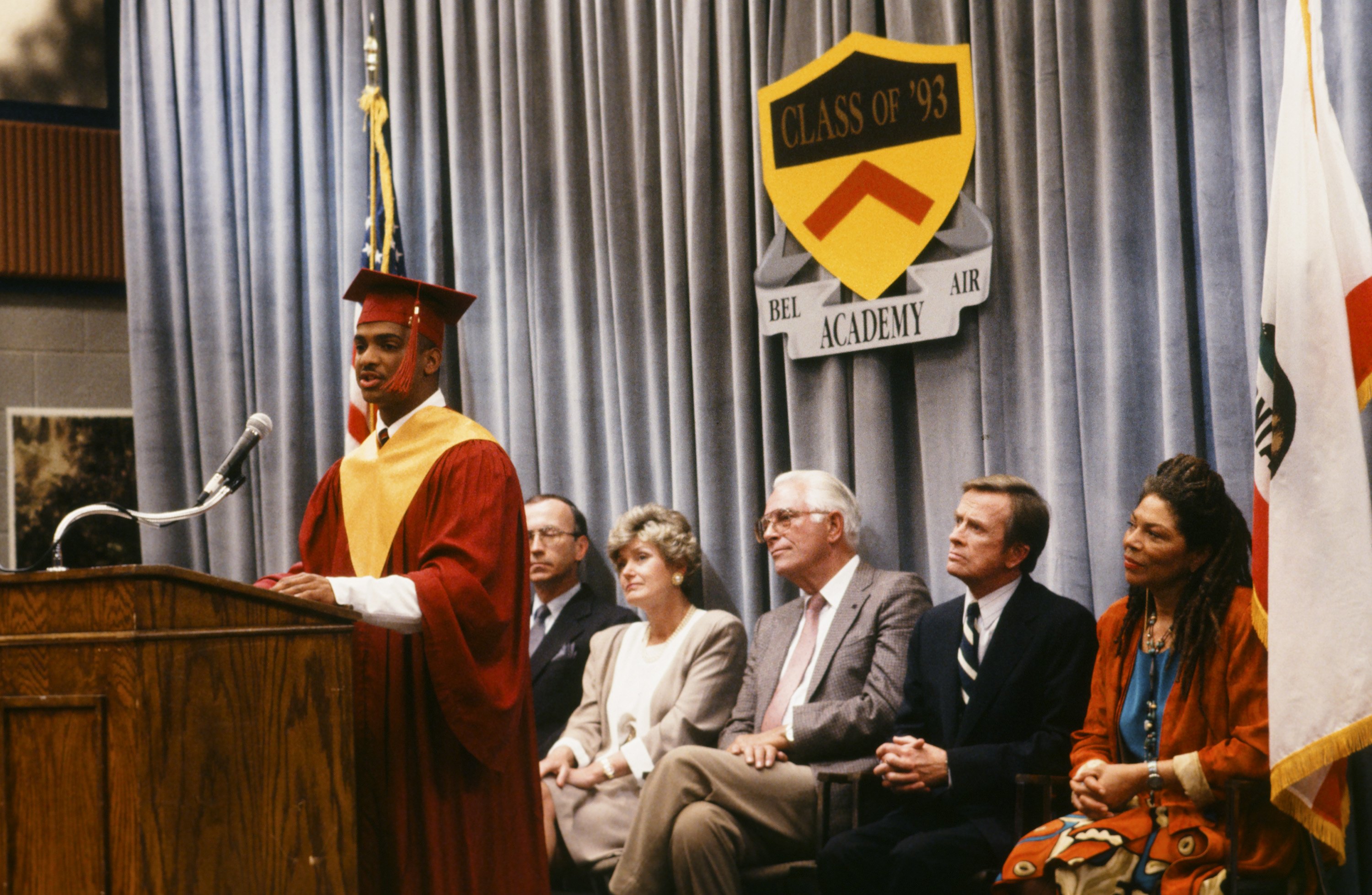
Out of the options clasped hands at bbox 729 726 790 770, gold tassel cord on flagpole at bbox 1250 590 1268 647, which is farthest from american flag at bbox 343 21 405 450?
gold tassel cord on flagpole at bbox 1250 590 1268 647

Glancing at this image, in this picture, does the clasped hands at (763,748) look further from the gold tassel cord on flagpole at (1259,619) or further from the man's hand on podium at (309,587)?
the man's hand on podium at (309,587)

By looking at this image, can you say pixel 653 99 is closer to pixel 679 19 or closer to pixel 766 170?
pixel 679 19

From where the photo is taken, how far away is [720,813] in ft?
12.0

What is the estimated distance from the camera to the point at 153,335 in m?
6.05

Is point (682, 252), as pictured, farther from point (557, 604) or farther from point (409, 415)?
point (409, 415)

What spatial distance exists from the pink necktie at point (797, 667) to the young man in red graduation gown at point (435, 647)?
125 centimetres

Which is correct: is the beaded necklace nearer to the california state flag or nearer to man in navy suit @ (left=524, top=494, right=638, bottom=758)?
the california state flag

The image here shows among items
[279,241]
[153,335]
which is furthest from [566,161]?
[153,335]

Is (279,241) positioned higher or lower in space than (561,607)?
higher

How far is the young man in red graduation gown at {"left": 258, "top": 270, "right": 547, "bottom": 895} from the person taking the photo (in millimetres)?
2650

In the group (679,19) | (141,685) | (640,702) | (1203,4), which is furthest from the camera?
(679,19)

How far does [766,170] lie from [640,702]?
71.8 inches

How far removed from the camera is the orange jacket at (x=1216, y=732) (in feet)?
9.64

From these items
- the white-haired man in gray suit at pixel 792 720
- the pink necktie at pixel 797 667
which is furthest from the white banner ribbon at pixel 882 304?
the pink necktie at pixel 797 667
